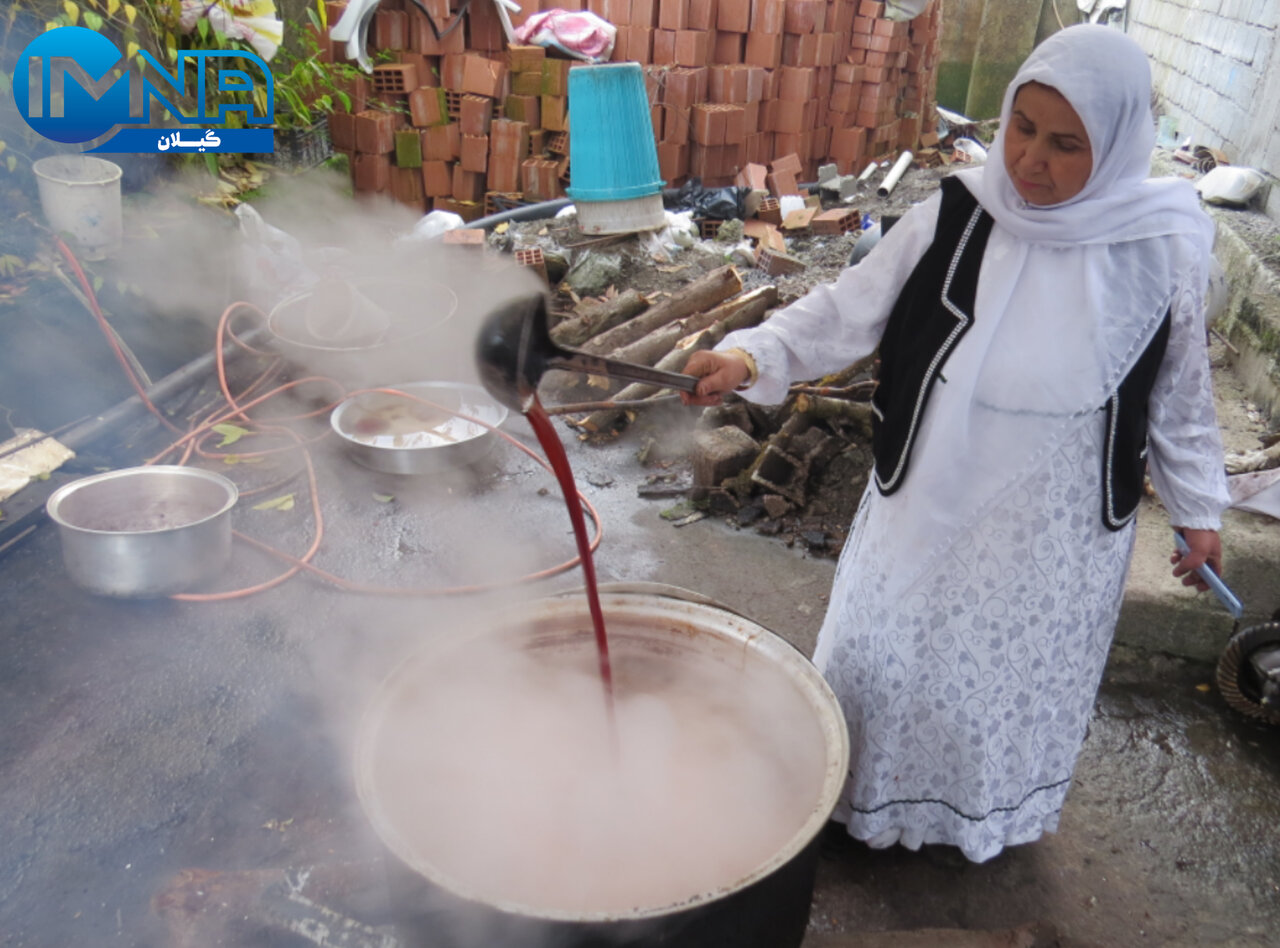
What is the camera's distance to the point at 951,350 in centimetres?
199

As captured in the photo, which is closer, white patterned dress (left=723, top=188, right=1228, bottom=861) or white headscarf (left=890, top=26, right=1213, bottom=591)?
white headscarf (left=890, top=26, right=1213, bottom=591)

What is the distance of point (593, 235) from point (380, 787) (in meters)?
6.00

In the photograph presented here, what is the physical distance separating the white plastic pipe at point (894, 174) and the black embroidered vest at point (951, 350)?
7.62 m

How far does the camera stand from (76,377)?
5.02 meters

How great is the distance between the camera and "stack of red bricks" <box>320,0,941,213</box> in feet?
26.7

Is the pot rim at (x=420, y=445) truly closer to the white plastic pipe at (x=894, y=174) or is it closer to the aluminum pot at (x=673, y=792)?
Answer: the aluminum pot at (x=673, y=792)

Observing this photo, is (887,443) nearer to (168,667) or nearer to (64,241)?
(168,667)

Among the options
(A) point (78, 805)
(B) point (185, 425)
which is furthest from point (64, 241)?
(A) point (78, 805)

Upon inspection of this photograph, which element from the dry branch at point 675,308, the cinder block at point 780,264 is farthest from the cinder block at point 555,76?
the dry branch at point 675,308

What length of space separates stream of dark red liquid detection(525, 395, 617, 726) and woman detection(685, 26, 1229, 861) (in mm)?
468

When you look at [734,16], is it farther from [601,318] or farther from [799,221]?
[601,318]

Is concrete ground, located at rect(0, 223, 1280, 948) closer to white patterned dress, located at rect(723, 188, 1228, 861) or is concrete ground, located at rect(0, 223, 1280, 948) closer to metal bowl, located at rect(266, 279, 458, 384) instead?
white patterned dress, located at rect(723, 188, 1228, 861)

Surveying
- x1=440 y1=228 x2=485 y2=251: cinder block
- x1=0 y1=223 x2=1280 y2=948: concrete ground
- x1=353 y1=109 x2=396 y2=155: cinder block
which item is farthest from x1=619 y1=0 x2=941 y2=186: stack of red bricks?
x1=0 y1=223 x2=1280 y2=948: concrete ground

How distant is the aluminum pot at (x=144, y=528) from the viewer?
3.65m
